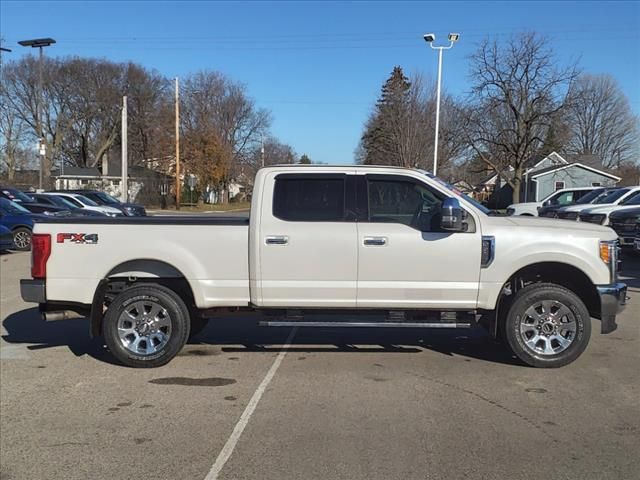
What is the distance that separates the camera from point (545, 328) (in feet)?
19.8

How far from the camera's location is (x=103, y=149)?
70.4m

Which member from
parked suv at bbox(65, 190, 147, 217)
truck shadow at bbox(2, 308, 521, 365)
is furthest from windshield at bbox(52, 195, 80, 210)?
truck shadow at bbox(2, 308, 521, 365)

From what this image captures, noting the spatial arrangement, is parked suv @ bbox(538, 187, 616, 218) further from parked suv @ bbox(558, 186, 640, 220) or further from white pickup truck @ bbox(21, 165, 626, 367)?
white pickup truck @ bbox(21, 165, 626, 367)

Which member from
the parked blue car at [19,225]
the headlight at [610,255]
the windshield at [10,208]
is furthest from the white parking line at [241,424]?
the windshield at [10,208]

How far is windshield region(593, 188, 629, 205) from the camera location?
1885 cm

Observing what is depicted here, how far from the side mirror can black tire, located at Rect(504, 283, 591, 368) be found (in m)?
1.01

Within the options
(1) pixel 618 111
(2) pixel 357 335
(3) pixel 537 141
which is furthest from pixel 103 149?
(2) pixel 357 335

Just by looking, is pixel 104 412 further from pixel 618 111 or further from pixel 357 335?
pixel 618 111

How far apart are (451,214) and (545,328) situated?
1553 mm

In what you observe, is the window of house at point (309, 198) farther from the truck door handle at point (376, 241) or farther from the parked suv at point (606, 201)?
the parked suv at point (606, 201)

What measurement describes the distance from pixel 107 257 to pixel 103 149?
227 feet

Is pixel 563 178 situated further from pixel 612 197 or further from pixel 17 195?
pixel 17 195

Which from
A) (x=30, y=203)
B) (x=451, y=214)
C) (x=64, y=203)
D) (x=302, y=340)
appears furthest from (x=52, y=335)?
(x=64, y=203)

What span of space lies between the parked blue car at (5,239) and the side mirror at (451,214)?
45.6ft
